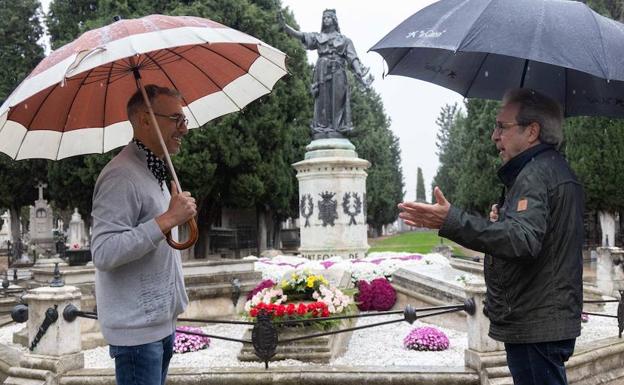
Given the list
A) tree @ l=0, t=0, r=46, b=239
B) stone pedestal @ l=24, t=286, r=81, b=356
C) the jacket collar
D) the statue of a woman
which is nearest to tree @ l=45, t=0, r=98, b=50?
tree @ l=0, t=0, r=46, b=239

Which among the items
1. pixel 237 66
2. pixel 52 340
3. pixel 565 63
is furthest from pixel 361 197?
pixel 565 63

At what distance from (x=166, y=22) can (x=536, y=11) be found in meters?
1.91

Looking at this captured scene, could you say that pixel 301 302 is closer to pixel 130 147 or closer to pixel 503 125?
pixel 130 147

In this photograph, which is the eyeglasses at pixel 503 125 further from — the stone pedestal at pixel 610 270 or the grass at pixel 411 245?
the grass at pixel 411 245

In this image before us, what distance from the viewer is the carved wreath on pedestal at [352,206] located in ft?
49.5

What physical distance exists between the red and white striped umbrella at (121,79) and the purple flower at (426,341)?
4911mm

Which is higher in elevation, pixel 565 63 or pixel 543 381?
pixel 565 63

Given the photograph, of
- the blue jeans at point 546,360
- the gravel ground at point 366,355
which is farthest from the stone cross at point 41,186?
the blue jeans at point 546,360

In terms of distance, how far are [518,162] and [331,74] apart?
Answer: 42.3 feet

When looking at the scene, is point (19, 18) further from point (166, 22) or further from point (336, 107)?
point (166, 22)

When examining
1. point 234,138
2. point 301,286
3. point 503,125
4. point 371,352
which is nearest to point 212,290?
point 301,286

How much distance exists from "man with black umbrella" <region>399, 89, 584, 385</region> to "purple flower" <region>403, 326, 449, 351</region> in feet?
16.9

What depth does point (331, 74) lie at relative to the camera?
51.7 ft

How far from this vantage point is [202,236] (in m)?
29.9
